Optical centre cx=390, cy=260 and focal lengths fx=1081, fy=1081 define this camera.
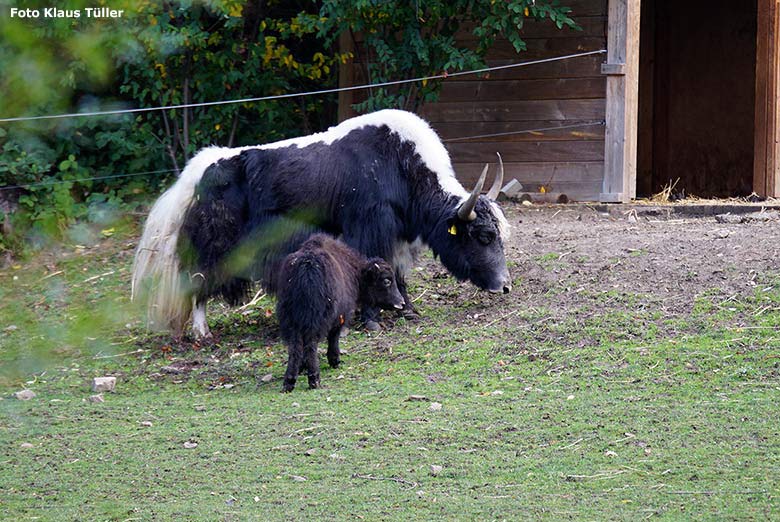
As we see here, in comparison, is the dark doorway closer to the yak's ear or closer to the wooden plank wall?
the wooden plank wall

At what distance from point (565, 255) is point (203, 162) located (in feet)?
8.89

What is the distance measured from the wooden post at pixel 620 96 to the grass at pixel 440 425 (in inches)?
115

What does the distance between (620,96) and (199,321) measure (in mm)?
4440

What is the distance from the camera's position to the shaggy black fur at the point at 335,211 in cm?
736

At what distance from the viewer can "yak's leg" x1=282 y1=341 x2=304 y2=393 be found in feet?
19.2

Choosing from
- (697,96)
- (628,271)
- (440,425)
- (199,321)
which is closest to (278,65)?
(199,321)

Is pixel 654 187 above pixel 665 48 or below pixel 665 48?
below

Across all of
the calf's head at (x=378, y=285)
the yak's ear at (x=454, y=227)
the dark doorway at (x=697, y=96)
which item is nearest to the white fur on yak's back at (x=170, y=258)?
the calf's head at (x=378, y=285)

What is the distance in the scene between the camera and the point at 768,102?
34.2 ft

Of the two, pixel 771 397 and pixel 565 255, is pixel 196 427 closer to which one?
pixel 771 397

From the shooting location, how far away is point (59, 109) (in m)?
1.70

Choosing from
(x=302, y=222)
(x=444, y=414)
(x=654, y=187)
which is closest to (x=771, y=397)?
(x=444, y=414)

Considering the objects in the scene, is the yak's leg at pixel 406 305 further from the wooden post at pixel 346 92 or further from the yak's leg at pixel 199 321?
the wooden post at pixel 346 92

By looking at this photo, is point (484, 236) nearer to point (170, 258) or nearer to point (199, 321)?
point (199, 321)
